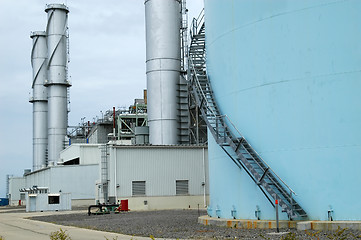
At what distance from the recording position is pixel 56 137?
229 feet

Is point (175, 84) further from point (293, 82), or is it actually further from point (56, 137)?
point (56, 137)

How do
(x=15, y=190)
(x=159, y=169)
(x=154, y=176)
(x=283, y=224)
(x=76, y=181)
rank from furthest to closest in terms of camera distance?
(x=15, y=190) < (x=76, y=181) < (x=159, y=169) < (x=154, y=176) < (x=283, y=224)

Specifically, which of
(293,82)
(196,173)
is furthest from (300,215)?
(196,173)

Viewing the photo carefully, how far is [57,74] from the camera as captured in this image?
69000 millimetres

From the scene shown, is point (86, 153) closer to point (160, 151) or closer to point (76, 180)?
point (76, 180)

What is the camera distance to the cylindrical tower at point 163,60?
44.0 metres

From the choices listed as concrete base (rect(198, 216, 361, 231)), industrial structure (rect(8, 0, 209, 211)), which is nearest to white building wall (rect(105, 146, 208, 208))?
industrial structure (rect(8, 0, 209, 211))

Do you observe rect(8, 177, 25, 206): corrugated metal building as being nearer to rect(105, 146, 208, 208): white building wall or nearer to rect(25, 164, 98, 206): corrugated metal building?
rect(25, 164, 98, 206): corrugated metal building

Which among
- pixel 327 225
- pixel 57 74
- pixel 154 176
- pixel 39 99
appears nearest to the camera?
pixel 327 225

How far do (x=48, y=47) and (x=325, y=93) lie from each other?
182 ft

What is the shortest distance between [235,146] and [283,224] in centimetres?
329

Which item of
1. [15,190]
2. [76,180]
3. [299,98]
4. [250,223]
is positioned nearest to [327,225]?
[250,223]

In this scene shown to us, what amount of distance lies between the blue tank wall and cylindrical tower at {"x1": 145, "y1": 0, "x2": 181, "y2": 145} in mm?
21888

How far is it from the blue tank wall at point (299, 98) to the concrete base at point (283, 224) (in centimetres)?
41
